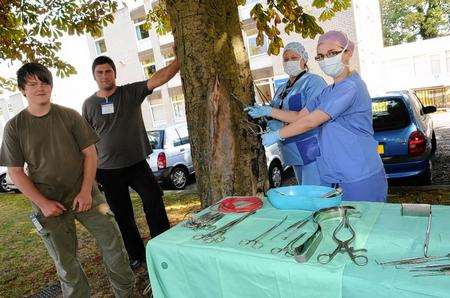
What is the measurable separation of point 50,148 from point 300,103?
6.13ft

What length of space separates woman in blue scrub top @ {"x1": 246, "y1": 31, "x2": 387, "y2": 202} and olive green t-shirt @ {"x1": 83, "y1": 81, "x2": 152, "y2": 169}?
59.1 inches

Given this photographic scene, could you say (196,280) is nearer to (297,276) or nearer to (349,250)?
(297,276)

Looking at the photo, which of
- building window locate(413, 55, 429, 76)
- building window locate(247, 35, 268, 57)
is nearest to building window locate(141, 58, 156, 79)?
building window locate(247, 35, 268, 57)

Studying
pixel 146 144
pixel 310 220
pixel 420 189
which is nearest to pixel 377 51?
pixel 420 189

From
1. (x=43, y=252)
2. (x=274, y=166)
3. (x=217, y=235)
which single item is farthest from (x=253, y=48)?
(x=217, y=235)

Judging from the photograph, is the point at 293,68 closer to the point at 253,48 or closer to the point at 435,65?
the point at 253,48

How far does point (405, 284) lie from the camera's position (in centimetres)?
112

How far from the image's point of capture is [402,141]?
5.04m

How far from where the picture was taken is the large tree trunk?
2729mm

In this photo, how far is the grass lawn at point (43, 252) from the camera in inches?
157

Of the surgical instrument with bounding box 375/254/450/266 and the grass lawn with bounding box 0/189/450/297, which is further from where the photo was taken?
the grass lawn with bounding box 0/189/450/297

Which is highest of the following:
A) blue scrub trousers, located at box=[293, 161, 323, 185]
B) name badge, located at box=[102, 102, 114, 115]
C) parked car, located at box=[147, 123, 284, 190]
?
name badge, located at box=[102, 102, 114, 115]

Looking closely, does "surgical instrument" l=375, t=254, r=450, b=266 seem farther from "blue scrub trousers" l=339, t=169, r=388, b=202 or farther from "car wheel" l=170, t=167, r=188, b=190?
"car wheel" l=170, t=167, r=188, b=190

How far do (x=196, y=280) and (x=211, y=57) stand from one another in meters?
1.62
